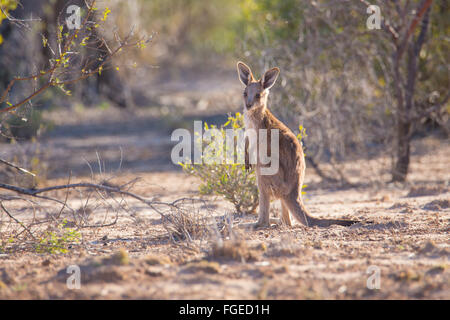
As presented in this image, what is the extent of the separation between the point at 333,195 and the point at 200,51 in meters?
20.5

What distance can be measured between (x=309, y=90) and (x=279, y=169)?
3.09m

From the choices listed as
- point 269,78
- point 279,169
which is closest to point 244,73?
point 269,78

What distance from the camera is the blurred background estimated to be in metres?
8.34

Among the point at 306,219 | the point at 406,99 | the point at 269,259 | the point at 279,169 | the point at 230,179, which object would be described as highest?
the point at 406,99

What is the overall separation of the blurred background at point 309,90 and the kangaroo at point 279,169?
47.0 inches

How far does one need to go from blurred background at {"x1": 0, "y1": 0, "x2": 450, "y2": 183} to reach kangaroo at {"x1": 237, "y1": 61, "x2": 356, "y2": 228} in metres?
1.19

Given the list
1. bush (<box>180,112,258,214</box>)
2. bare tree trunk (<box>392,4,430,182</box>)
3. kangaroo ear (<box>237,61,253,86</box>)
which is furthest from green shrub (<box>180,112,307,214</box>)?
bare tree trunk (<box>392,4,430,182</box>)

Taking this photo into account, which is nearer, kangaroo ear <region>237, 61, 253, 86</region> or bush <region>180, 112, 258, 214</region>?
kangaroo ear <region>237, 61, 253, 86</region>

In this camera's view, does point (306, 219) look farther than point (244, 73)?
No

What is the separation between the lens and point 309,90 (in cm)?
844

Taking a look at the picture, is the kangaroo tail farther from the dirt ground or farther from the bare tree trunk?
the bare tree trunk

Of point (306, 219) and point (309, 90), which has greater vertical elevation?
point (309, 90)

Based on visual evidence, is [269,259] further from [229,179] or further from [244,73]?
[244,73]

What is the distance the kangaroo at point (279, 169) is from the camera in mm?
5613
